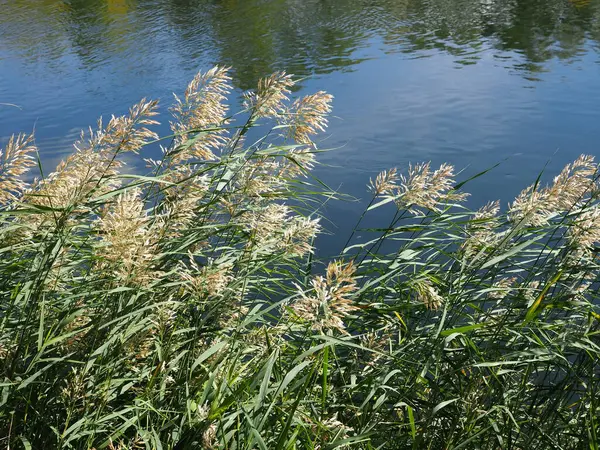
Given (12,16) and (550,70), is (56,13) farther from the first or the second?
(550,70)

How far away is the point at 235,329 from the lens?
8.71ft

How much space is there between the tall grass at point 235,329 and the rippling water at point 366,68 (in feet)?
16.6

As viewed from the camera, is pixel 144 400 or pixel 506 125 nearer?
pixel 144 400

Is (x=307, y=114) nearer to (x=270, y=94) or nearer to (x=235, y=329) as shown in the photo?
(x=270, y=94)

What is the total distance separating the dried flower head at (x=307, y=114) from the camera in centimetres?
315

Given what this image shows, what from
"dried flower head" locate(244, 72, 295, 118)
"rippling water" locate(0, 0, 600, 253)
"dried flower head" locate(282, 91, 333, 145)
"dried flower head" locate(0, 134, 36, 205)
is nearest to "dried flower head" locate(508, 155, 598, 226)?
"dried flower head" locate(282, 91, 333, 145)

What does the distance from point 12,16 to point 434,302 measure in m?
22.7

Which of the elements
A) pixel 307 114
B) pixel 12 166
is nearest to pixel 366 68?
pixel 307 114

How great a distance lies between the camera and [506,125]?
34.7 feet

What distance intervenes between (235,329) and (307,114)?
3.78 ft

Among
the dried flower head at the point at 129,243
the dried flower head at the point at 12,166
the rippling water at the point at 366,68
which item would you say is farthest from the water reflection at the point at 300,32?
the dried flower head at the point at 129,243

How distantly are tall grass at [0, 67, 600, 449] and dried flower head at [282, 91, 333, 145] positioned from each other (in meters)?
0.01

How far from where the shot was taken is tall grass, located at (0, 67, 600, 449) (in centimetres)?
245

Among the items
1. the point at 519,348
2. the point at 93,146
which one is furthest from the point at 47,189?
the point at 519,348
